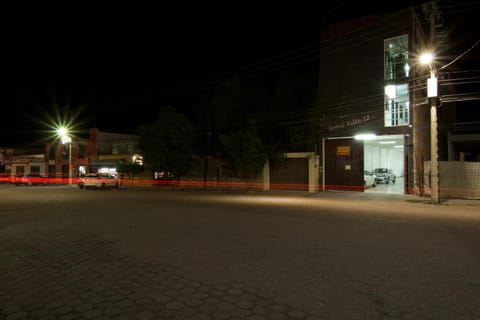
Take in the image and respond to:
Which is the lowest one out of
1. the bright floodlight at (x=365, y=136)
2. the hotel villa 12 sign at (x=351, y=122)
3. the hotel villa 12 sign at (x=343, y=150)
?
the hotel villa 12 sign at (x=343, y=150)

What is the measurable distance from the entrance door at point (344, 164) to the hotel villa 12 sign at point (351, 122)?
0.96 metres

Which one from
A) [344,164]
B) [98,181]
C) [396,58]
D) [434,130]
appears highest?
[396,58]

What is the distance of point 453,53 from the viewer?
3044 cm

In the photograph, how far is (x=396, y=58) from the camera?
78.2ft

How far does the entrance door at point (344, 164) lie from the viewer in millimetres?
24719

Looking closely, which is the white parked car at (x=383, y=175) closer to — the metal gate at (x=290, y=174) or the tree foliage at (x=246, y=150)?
the metal gate at (x=290, y=174)

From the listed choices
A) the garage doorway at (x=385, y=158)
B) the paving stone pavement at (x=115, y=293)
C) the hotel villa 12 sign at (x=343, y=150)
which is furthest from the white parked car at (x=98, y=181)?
the paving stone pavement at (x=115, y=293)

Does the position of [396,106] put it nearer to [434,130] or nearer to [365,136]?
[365,136]

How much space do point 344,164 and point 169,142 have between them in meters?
14.9

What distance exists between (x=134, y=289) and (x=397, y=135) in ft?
74.4

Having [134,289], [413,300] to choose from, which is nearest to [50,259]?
[134,289]

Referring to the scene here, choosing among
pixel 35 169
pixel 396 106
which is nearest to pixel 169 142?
pixel 396 106

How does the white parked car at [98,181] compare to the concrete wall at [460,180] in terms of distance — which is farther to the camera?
the white parked car at [98,181]

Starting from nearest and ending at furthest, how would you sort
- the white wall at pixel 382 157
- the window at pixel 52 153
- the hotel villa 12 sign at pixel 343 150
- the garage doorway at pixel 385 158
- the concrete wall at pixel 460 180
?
1. the concrete wall at pixel 460 180
2. the hotel villa 12 sign at pixel 343 150
3. the garage doorway at pixel 385 158
4. the white wall at pixel 382 157
5. the window at pixel 52 153
